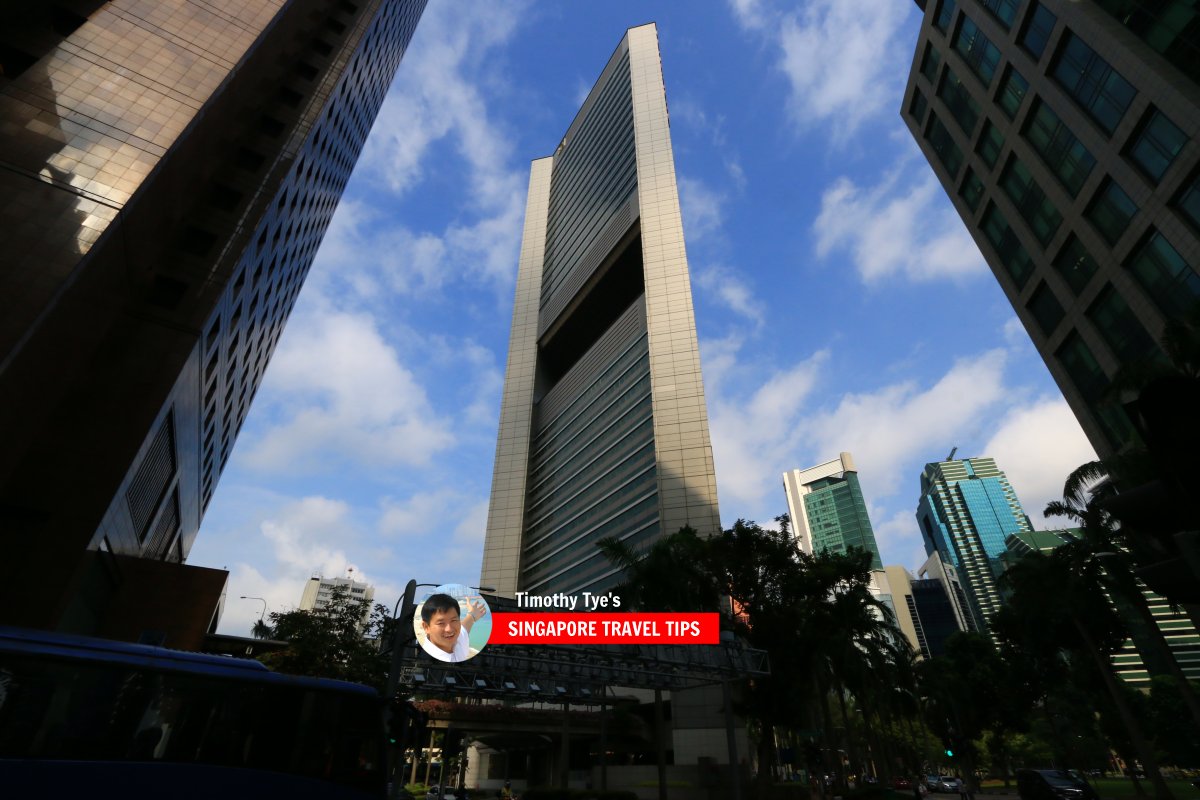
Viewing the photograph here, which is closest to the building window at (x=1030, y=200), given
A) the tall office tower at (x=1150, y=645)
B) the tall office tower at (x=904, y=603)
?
the tall office tower at (x=1150, y=645)

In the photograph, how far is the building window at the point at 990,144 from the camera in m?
38.3

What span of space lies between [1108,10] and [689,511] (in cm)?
4833

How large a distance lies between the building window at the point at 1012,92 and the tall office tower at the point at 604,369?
39.7m

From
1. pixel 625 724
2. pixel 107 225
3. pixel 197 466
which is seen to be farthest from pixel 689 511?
pixel 107 225

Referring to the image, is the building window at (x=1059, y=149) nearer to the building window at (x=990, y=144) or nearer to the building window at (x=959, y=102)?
the building window at (x=990, y=144)

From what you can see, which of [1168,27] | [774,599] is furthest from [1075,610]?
[1168,27]

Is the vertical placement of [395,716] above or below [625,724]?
below

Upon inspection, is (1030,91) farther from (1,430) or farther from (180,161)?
(1,430)

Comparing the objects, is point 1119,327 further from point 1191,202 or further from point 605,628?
point 605,628

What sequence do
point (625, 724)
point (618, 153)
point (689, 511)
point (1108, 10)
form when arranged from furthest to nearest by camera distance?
point (618, 153) < point (689, 511) < point (625, 724) < point (1108, 10)

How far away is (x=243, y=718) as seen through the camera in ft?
36.3

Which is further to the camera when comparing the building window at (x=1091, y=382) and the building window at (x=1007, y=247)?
the building window at (x=1007, y=247)

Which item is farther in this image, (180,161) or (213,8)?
(213,8)

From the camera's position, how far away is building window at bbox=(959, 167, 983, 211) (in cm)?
4197
